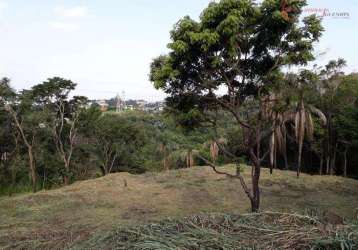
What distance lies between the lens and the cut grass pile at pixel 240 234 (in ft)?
7.59

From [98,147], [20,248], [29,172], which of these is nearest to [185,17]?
[20,248]

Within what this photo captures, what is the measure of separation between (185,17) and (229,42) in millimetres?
902

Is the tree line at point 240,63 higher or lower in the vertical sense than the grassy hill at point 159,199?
higher

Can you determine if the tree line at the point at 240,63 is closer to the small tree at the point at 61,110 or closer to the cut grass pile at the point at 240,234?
the cut grass pile at the point at 240,234

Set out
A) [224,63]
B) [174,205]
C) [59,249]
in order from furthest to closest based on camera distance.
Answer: [174,205], [224,63], [59,249]

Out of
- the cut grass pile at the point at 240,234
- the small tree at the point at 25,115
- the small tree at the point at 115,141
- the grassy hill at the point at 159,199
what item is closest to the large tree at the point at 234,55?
the grassy hill at the point at 159,199

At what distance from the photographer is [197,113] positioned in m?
8.10

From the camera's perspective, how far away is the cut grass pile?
2312 millimetres

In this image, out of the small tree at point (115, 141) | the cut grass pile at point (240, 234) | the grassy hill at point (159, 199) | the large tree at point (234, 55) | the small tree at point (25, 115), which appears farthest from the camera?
the small tree at point (115, 141)

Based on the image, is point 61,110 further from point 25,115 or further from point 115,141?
point 115,141

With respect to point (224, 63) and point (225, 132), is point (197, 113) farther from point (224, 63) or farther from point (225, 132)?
point (225, 132)

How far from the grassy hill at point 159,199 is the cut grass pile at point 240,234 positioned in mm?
6215

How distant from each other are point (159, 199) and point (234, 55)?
735cm

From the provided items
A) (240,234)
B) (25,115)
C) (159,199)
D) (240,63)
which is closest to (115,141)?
(25,115)
